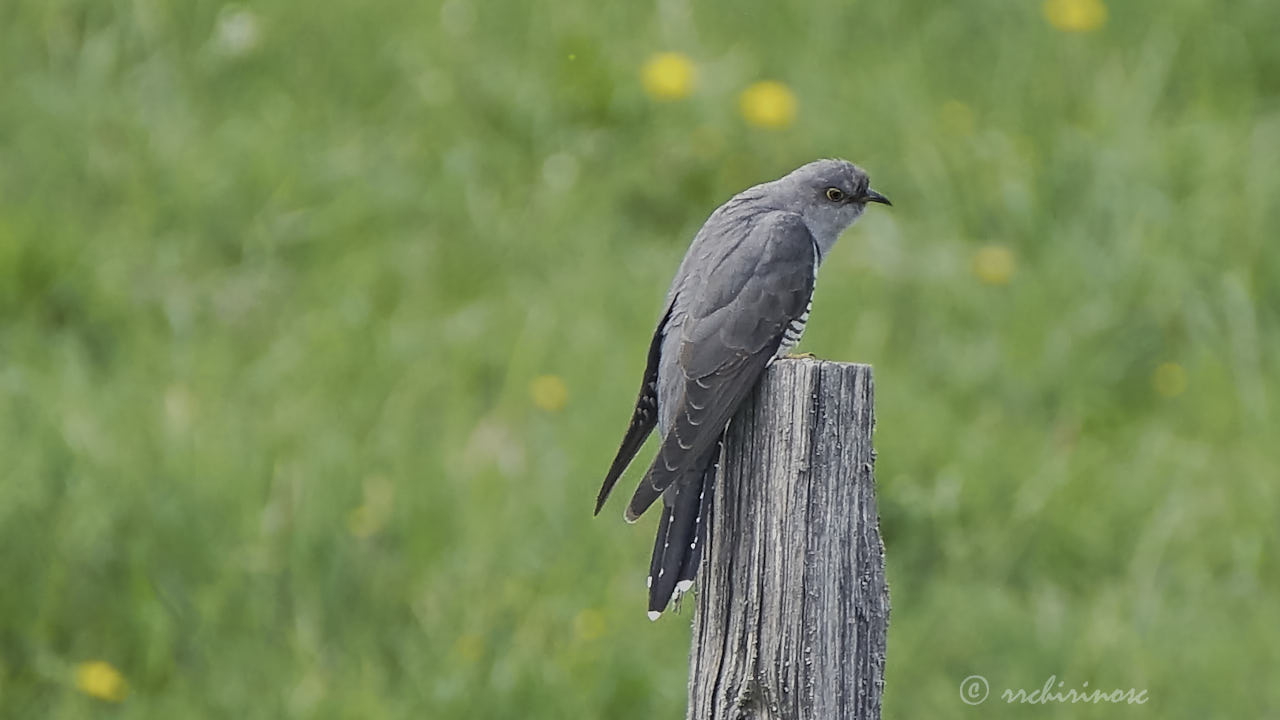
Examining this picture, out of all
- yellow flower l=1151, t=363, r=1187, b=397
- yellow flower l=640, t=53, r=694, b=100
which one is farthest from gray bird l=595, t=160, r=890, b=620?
yellow flower l=640, t=53, r=694, b=100

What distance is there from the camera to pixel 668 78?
790cm

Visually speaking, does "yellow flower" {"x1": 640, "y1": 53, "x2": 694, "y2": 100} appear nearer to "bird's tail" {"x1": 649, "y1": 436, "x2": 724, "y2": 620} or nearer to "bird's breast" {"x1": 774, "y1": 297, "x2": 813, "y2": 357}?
"bird's breast" {"x1": 774, "y1": 297, "x2": 813, "y2": 357}

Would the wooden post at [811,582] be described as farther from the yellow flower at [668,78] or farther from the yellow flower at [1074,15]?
the yellow flower at [1074,15]

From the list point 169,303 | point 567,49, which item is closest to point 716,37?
point 567,49

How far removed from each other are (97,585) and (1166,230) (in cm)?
502

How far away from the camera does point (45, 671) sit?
5.00 metres

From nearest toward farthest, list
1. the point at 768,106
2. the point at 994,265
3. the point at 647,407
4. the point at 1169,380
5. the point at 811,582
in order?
the point at 811,582 → the point at 647,407 → the point at 1169,380 → the point at 994,265 → the point at 768,106

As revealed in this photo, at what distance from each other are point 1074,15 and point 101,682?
596cm

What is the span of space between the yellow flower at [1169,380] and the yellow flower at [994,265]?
2.56ft

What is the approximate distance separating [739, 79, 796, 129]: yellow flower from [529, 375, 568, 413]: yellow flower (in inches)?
82.6

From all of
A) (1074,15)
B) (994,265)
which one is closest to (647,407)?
(994,265)

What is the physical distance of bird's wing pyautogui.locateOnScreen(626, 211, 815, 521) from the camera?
3.19m

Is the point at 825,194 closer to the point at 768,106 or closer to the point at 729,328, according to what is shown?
the point at 729,328

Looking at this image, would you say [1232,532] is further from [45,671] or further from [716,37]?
[45,671]
